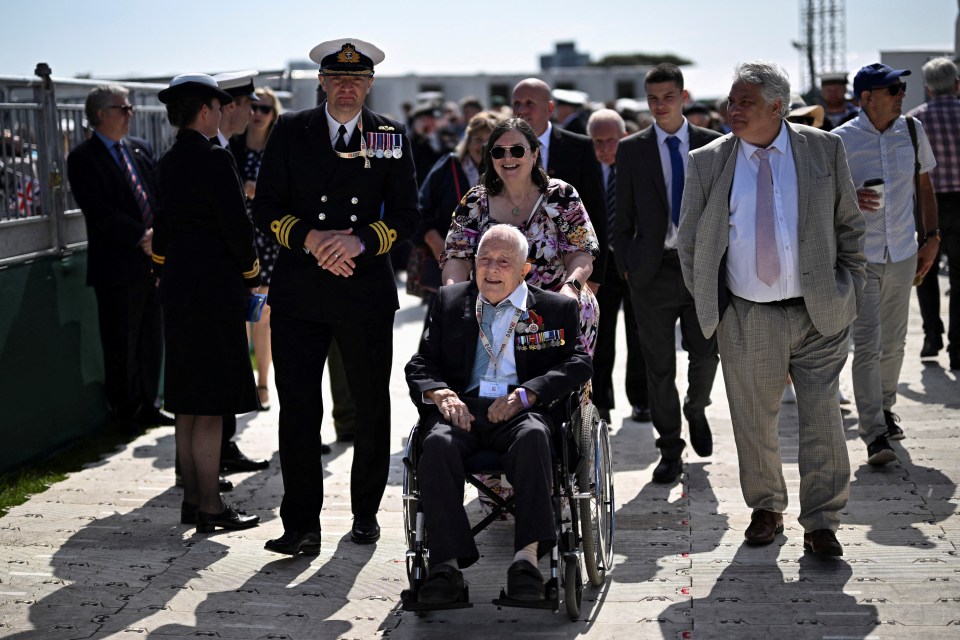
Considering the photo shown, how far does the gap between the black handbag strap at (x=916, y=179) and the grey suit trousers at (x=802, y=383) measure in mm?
2092

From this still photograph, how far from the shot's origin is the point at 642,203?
6562 millimetres

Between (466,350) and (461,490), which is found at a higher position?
(466,350)

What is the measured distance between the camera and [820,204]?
16.5 ft

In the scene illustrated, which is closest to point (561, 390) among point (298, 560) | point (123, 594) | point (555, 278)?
point (555, 278)

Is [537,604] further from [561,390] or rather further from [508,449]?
[561,390]

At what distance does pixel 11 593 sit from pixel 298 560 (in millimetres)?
1221

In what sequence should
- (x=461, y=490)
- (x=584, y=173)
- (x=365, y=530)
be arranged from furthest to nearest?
(x=584, y=173) < (x=365, y=530) < (x=461, y=490)

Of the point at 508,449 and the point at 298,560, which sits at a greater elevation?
the point at 508,449

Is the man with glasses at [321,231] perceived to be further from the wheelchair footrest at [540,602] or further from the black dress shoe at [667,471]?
the black dress shoe at [667,471]

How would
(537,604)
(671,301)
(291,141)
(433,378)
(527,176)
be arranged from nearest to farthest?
(537,604)
(433,378)
(291,141)
(527,176)
(671,301)

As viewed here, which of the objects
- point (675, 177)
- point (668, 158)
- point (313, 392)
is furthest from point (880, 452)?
point (313, 392)

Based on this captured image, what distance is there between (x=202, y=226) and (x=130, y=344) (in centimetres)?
243

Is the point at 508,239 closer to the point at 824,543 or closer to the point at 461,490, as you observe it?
the point at 461,490

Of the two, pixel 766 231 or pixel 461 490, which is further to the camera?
pixel 766 231
